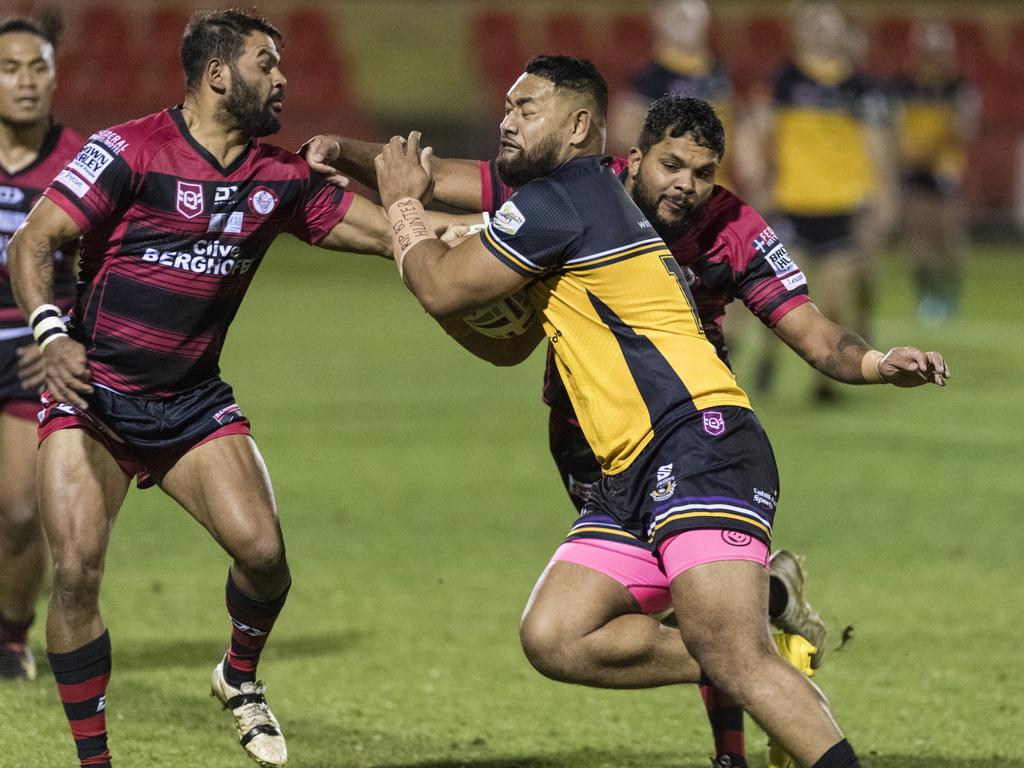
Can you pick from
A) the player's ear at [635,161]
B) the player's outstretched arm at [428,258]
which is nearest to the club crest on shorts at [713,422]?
the player's outstretched arm at [428,258]

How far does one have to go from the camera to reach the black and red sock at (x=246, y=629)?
566 cm

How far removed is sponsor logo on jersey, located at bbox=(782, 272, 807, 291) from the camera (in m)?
5.23

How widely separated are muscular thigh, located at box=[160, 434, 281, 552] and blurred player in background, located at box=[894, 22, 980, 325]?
15694mm

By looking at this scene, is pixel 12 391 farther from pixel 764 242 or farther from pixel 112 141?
pixel 764 242

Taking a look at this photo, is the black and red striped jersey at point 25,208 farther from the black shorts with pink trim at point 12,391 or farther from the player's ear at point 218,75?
the player's ear at point 218,75

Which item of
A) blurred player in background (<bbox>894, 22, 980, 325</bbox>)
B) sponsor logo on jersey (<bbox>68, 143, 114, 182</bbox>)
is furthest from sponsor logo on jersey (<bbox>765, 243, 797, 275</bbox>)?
blurred player in background (<bbox>894, 22, 980, 325</bbox>)

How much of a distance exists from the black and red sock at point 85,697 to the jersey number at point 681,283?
208cm

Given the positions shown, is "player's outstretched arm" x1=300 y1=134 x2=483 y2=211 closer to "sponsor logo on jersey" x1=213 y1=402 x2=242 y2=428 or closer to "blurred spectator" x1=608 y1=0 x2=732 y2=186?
"sponsor logo on jersey" x1=213 y1=402 x2=242 y2=428

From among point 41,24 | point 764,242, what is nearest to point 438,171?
point 764,242

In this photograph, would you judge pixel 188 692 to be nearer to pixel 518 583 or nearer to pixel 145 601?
pixel 145 601

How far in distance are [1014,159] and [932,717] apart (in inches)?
952

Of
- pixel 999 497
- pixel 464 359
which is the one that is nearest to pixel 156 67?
pixel 464 359

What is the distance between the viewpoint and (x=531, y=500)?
10.5 m

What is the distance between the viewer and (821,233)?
14.1 m
